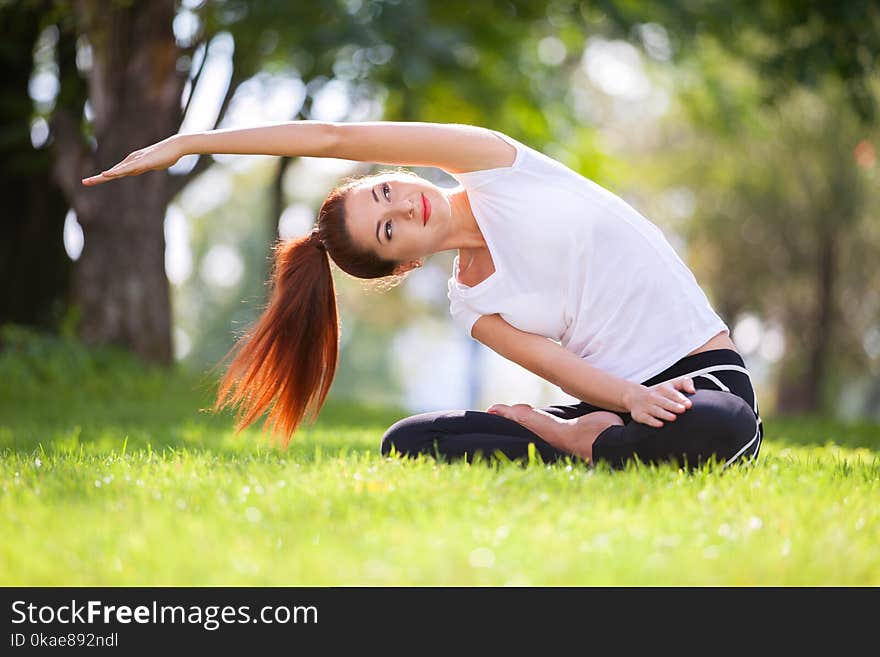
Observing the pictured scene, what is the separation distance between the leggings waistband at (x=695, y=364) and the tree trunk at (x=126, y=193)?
9579 millimetres

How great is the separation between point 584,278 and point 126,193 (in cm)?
962

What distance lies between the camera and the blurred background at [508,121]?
10844mm

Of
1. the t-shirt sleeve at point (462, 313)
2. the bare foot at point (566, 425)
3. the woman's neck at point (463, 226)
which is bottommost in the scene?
the bare foot at point (566, 425)

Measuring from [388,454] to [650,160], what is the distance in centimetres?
1860

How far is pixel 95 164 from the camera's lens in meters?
12.5

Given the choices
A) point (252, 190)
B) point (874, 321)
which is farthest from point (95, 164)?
point (252, 190)

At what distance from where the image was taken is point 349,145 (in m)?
3.98

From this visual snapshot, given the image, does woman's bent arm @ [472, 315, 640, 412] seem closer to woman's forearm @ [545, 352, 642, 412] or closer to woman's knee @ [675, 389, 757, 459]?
woman's forearm @ [545, 352, 642, 412]

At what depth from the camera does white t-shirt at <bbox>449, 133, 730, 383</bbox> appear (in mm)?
4090

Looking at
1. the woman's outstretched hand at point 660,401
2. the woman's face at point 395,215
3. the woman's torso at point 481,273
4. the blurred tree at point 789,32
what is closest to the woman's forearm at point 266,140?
the woman's face at point 395,215

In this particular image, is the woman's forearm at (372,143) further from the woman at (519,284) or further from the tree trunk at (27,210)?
the tree trunk at (27,210)
